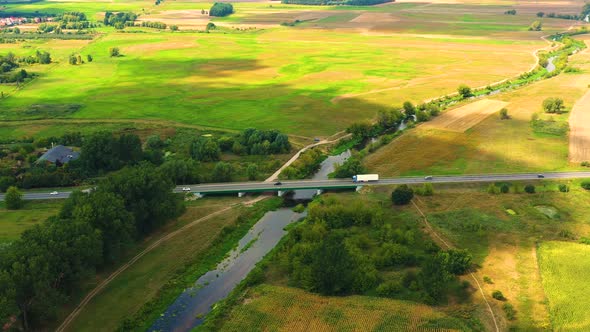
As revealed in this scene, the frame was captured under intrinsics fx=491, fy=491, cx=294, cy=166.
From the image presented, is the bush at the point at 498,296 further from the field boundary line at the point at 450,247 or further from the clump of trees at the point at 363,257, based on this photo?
the clump of trees at the point at 363,257

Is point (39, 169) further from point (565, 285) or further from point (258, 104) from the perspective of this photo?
point (565, 285)

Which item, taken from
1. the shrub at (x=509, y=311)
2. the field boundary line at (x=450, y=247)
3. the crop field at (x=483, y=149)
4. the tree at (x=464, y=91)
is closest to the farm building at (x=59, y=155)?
the crop field at (x=483, y=149)

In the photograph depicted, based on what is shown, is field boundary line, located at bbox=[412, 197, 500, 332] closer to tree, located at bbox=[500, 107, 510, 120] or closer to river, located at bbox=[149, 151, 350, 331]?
river, located at bbox=[149, 151, 350, 331]

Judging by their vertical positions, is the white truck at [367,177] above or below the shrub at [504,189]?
above

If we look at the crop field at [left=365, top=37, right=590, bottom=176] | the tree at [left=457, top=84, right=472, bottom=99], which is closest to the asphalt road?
the crop field at [left=365, top=37, right=590, bottom=176]

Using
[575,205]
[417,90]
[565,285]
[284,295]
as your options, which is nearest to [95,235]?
[284,295]

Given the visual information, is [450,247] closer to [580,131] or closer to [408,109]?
[580,131]
